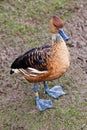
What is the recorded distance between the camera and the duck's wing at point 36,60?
3.81 metres

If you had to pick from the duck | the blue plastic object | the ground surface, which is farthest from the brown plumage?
the ground surface

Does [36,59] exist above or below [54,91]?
above

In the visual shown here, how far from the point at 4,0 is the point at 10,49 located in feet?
4.08

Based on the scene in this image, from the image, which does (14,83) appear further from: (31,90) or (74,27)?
(74,27)

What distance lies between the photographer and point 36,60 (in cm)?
385

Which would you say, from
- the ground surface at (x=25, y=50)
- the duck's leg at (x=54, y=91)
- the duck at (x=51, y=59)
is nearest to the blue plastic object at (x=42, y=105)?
the ground surface at (x=25, y=50)

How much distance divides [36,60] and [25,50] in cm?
126

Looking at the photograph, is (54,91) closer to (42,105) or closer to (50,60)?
(42,105)

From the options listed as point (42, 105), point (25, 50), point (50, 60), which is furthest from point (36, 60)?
point (25, 50)

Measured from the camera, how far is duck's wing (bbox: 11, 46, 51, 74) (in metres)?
3.81

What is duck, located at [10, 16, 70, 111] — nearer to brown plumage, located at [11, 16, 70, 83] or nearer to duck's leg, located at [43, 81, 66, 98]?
brown plumage, located at [11, 16, 70, 83]

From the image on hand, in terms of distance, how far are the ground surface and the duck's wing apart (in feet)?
1.82

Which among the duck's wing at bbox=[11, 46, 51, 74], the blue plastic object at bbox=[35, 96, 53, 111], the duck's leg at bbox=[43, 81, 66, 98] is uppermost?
the duck's wing at bbox=[11, 46, 51, 74]

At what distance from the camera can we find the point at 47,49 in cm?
385
